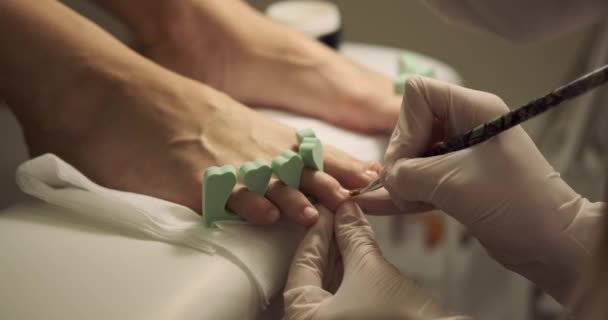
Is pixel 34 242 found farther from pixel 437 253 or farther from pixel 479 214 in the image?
pixel 437 253

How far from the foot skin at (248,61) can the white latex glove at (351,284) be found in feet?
0.95

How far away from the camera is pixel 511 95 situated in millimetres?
1313

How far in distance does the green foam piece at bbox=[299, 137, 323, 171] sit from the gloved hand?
119mm

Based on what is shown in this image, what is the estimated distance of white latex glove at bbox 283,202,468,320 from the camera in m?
0.60

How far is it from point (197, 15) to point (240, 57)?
3.6 inches

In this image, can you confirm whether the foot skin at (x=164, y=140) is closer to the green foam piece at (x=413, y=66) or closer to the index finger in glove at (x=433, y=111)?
the index finger in glove at (x=433, y=111)

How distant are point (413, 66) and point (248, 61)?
0.27 metres

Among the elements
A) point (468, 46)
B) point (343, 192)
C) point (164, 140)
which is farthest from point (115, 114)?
point (468, 46)

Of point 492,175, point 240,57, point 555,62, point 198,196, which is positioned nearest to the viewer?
point 492,175

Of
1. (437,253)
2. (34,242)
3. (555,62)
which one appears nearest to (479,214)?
(34,242)

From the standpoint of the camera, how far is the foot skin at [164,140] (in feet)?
2.46

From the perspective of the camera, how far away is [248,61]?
3.21 feet

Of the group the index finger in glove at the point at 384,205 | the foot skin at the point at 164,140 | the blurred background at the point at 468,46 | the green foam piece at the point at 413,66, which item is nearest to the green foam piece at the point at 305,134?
the foot skin at the point at 164,140

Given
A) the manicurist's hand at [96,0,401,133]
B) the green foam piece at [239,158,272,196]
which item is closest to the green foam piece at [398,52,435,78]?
the manicurist's hand at [96,0,401,133]
